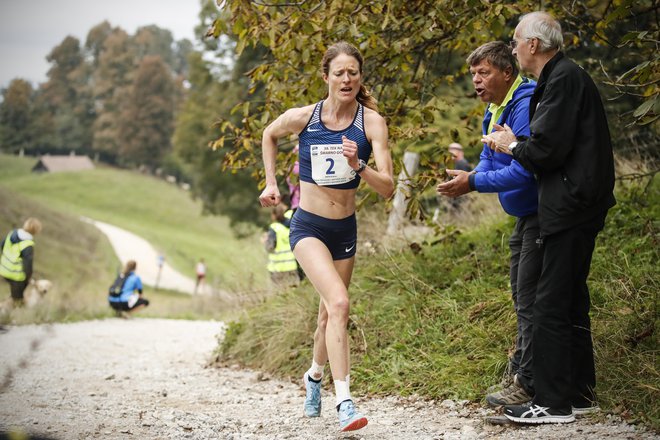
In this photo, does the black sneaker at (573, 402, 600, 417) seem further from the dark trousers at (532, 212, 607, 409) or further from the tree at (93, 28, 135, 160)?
the tree at (93, 28, 135, 160)

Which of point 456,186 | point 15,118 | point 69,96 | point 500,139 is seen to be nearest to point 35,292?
point 456,186

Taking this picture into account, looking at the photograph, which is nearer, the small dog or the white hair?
the white hair

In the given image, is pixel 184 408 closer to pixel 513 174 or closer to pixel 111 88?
pixel 513 174

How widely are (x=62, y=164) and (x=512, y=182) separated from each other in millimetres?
81311

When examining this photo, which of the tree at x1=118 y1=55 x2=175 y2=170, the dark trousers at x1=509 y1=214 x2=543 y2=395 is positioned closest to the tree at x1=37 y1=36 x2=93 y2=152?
the tree at x1=118 y1=55 x2=175 y2=170

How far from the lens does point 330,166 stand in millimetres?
5344

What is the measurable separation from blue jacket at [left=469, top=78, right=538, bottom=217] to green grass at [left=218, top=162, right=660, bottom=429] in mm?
1321

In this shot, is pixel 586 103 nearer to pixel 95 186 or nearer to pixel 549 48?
pixel 549 48

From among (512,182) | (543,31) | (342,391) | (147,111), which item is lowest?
(342,391)

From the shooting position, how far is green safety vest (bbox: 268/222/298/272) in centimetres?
1092

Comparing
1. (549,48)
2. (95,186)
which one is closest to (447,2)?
(549,48)

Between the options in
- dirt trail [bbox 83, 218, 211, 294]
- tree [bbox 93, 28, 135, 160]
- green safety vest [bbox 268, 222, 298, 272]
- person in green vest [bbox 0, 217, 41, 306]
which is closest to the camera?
green safety vest [bbox 268, 222, 298, 272]

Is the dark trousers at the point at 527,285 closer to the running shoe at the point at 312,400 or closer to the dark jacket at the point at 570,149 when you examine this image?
the dark jacket at the point at 570,149

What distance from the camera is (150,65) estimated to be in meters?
76.6
